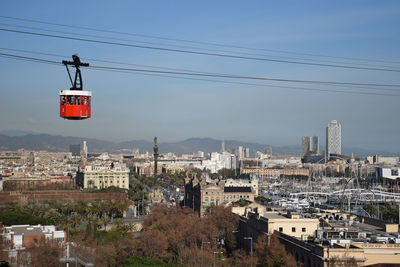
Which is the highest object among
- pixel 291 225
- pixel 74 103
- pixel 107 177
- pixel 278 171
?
pixel 74 103

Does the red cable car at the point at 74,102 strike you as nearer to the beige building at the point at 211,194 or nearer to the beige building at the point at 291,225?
the beige building at the point at 291,225

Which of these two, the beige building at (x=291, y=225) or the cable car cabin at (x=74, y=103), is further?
the beige building at (x=291, y=225)

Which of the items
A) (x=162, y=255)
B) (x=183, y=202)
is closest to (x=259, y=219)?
(x=162, y=255)

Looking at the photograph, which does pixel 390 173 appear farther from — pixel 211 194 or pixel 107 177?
pixel 211 194

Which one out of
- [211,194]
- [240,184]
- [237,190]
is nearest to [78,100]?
[211,194]

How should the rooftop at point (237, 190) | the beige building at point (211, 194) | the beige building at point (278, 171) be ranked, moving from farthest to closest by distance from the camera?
the beige building at point (278, 171) < the rooftop at point (237, 190) < the beige building at point (211, 194)

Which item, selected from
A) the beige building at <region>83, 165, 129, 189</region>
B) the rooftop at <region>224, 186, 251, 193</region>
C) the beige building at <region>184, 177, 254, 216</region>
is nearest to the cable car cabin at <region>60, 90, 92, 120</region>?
the beige building at <region>184, 177, 254, 216</region>

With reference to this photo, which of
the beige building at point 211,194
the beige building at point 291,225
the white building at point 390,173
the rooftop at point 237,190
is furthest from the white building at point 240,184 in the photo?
the white building at point 390,173

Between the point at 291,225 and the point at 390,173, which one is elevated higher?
the point at 291,225

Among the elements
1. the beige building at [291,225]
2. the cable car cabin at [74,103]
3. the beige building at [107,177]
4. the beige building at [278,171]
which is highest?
the cable car cabin at [74,103]

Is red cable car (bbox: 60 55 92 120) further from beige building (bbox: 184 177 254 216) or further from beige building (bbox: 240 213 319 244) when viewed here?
beige building (bbox: 184 177 254 216)
